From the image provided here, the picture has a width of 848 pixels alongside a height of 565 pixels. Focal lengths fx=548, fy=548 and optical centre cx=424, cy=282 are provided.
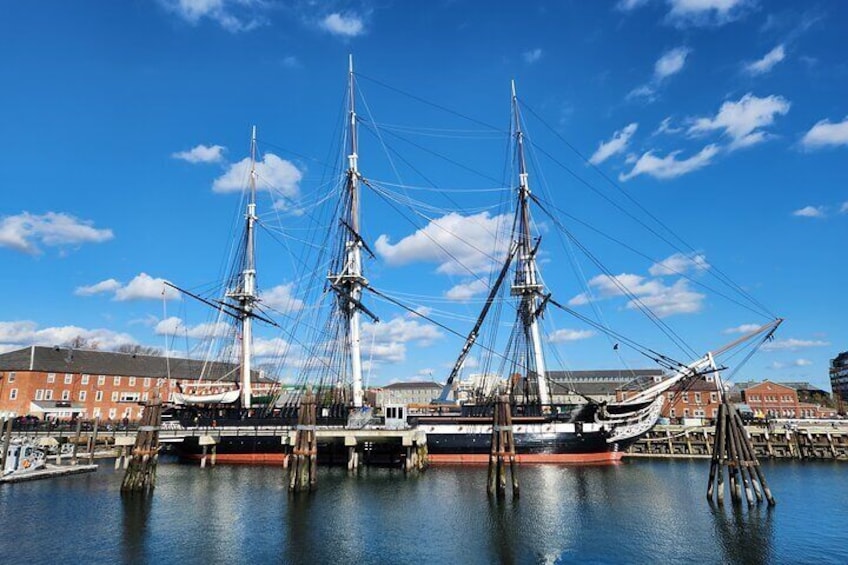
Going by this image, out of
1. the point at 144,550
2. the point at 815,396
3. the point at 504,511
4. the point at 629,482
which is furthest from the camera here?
the point at 815,396

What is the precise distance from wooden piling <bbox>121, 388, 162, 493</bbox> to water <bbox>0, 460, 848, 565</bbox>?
1.13 meters

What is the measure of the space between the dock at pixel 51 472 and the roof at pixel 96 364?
2045cm

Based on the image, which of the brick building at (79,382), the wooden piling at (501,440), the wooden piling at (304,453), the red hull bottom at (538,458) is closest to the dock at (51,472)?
the wooden piling at (304,453)

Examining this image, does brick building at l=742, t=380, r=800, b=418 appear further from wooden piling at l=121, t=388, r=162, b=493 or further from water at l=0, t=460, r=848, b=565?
wooden piling at l=121, t=388, r=162, b=493

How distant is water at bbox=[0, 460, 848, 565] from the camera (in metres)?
18.7

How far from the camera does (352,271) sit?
166 feet

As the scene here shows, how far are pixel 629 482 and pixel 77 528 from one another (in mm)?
→ 29275

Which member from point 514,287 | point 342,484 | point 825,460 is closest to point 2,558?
point 342,484

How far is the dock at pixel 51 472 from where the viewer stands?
1297 inches

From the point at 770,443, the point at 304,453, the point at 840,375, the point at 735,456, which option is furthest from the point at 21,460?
the point at 840,375

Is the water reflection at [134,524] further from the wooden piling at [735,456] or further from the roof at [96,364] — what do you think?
the roof at [96,364]

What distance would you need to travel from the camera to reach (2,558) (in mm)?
18141

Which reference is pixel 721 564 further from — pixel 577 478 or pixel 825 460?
pixel 825 460

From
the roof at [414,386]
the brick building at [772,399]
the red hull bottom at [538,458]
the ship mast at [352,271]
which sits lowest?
the red hull bottom at [538,458]
